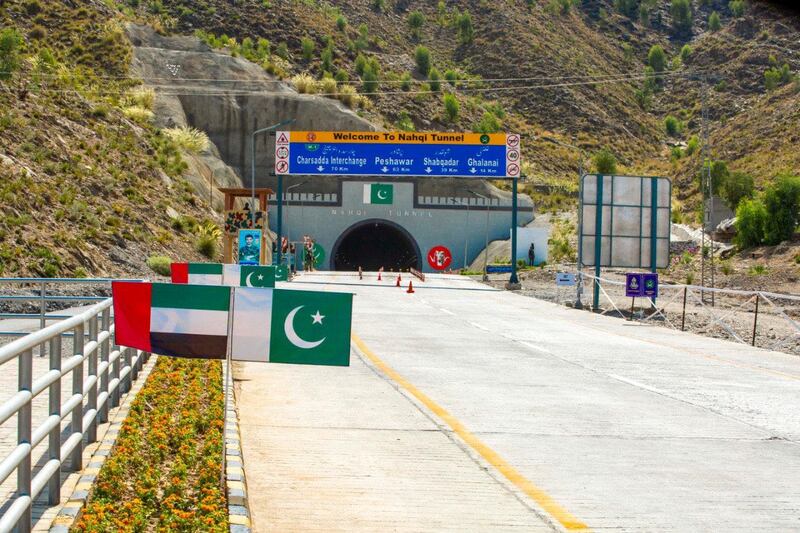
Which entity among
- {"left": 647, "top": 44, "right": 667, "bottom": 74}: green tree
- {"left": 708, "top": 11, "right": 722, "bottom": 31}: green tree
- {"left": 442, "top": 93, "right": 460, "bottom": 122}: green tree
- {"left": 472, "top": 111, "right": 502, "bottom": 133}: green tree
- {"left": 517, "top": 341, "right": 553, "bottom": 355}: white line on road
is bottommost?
{"left": 517, "top": 341, "right": 553, "bottom": 355}: white line on road

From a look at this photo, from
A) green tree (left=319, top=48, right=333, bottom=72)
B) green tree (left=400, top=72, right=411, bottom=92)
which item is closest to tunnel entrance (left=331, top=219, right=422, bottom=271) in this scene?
green tree (left=400, top=72, right=411, bottom=92)

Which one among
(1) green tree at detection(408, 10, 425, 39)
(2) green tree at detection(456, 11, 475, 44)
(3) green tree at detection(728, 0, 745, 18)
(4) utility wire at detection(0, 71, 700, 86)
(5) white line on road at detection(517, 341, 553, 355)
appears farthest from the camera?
(3) green tree at detection(728, 0, 745, 18)

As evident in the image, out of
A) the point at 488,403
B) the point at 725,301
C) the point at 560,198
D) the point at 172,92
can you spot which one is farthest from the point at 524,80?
the point at 488,403

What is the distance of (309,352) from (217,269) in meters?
15.9

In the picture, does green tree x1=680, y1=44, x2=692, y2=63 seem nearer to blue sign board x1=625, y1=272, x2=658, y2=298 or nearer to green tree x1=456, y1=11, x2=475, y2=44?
green tree x1=456, y1=11, x2=475, y2=44

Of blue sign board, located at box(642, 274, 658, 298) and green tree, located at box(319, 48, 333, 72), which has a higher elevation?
green tree, located at box(319, 48, 333, 72)

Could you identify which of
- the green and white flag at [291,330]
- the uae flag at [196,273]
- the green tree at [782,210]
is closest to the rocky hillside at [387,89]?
the uae flag at [196,273]

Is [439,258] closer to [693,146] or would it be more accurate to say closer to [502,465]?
[693,146]

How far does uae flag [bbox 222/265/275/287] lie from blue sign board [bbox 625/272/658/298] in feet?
41.7

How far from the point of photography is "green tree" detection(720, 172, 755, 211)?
85562mm

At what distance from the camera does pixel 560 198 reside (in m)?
99.5

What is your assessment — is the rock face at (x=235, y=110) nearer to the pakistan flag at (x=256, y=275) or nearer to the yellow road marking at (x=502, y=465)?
the pakistan flag at (x=256, y=275)

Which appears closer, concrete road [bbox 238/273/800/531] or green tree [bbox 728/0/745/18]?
concrete road [bbox 238/273/800/531]

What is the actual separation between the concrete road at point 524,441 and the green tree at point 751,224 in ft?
162
